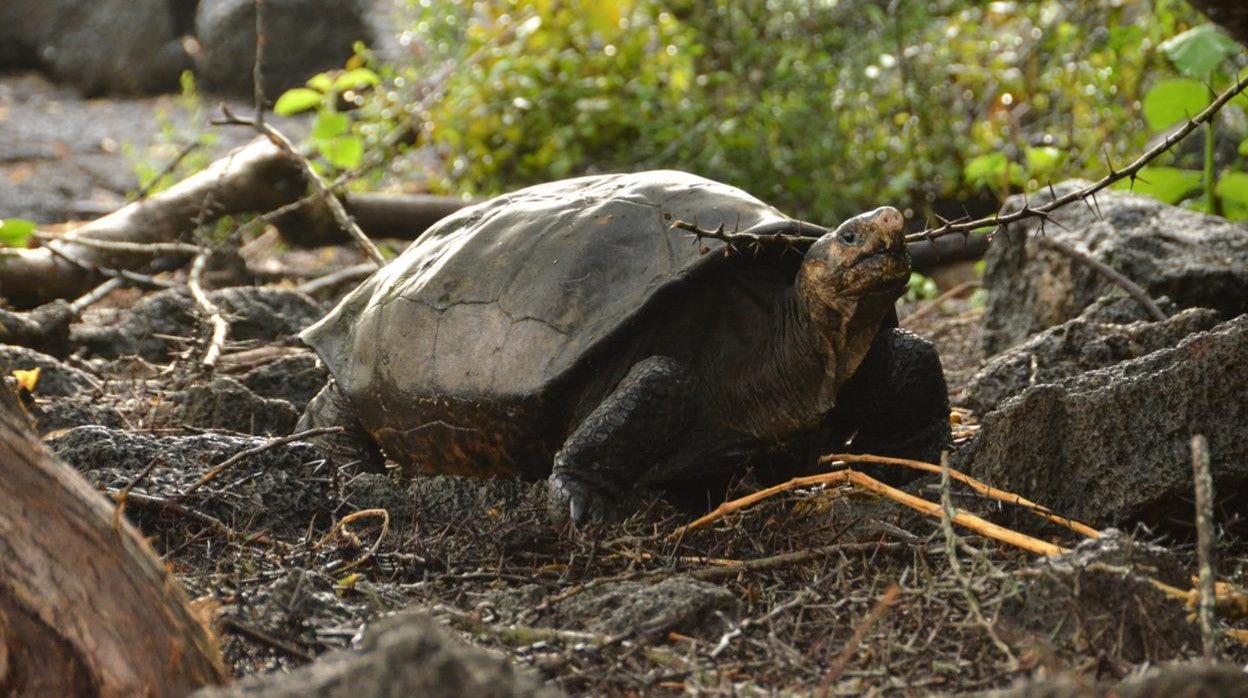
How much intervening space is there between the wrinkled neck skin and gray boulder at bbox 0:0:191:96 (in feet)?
42.4

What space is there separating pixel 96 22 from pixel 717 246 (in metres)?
13.5

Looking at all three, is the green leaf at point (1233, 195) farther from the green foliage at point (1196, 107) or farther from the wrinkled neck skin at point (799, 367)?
the wrinkled neck skin at point (799, 367)

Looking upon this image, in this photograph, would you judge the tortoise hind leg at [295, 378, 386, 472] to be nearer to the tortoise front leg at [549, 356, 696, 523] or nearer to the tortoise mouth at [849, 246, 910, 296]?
the tortoise front leg at [549, 356, 696, 523]

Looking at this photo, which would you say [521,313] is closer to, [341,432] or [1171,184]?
[341,432]

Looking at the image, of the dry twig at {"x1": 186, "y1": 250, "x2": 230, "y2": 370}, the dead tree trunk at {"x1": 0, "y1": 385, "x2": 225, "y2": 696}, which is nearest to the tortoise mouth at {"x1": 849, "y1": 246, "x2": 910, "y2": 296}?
the dead tree trunk at {"x1": 0, "y1": 385, "x2": 225, "y2": 696}

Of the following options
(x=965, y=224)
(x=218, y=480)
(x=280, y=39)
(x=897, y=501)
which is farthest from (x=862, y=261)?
(x=280, y=39)

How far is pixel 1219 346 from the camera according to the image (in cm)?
308

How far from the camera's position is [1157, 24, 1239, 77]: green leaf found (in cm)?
498

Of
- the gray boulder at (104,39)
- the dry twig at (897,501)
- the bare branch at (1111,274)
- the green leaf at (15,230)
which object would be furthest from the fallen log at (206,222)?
the gray boulder at (104,39)

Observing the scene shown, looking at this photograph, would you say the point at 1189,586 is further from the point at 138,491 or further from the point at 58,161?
the point at 58,161

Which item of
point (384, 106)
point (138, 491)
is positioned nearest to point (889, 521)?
point (138, 491)

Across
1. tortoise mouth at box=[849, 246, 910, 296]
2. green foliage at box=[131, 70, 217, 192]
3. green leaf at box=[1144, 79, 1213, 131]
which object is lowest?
green foliage at box=[131, 70, 217, 192]

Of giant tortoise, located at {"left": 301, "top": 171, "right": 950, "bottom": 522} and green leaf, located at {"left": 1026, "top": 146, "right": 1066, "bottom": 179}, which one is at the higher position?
giant tortoise, located at {"left": 301, "top": 171, "right": 950, "bottom": 522}

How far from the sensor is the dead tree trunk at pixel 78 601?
2006mm
